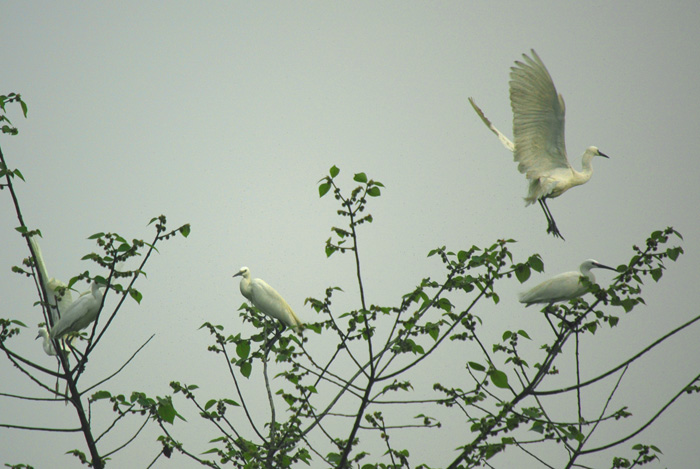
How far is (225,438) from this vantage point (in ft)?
12.2

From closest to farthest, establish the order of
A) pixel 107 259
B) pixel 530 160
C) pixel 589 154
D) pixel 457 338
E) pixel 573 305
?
Answer: pixel 107 259 < pixel 457 338 < pixel 573 305 < pixel 530 160 < pixel 589 154

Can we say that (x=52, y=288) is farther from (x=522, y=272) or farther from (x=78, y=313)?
(x=522, y=272)

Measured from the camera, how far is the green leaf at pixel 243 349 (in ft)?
12.9

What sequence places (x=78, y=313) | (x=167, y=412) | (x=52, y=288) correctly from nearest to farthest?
1. (x=167, y=412)
2. (x=52, y=288)
3. (x=78, y=313)

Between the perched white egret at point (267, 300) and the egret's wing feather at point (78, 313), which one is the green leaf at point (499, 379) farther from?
the perched white egret at point (267, 300)

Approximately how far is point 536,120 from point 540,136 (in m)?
0.23

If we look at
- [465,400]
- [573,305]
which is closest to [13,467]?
[465,400]

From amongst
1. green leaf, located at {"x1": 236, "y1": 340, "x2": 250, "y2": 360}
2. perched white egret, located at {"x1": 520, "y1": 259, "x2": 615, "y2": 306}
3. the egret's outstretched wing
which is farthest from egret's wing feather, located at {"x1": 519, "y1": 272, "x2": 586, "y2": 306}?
green leaf, located at {"x1": 236, "y1": 340, "x2": 250, "y2": 360}

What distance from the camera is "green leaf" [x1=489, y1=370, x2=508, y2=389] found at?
3.14m

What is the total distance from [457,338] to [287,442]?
1.26 metres

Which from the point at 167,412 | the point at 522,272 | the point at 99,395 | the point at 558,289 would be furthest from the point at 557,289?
the point at 99,395

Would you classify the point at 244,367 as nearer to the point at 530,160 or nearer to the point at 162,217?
the point at 162,217

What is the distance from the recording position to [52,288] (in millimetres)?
4316

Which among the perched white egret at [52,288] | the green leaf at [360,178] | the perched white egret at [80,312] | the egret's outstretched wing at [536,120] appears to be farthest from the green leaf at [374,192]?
the egret's outstretched wing at [536,120]
